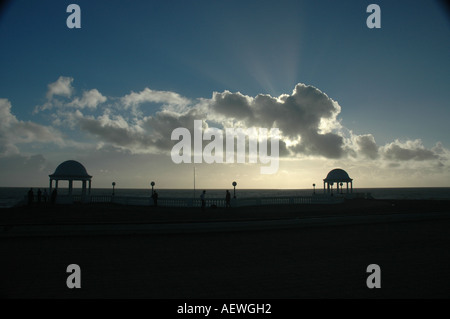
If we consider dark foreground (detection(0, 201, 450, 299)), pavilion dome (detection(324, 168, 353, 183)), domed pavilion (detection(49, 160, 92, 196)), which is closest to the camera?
dark foreground (detection(0, 201, 450, 299))

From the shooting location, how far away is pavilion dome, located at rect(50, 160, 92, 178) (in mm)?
31156

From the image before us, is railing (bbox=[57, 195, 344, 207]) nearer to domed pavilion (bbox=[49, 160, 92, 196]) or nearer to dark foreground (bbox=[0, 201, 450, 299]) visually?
domed pavilion (bbox=[49, 160, 92, 196])

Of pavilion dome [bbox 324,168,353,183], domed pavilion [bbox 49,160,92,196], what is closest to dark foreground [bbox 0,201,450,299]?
domed pavilion [bbox 49,160,92,196]

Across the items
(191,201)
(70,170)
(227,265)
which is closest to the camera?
(227,265)

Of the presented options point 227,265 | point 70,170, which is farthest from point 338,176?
point 227,265

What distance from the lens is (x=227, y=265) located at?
356 inches

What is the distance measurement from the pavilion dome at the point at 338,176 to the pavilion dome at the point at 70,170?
3143cm

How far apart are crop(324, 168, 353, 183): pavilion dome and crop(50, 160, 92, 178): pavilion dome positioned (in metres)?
31.4

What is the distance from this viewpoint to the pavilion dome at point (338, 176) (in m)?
44.4

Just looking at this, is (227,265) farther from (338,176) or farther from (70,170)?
(338,176)

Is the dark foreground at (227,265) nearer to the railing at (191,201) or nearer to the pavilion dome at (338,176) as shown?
the railing at (191,201)

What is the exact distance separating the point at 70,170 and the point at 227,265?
27304 mm

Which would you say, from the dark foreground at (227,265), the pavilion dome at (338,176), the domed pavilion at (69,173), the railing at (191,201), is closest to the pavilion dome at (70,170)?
the domed pavilion at (69,173)
